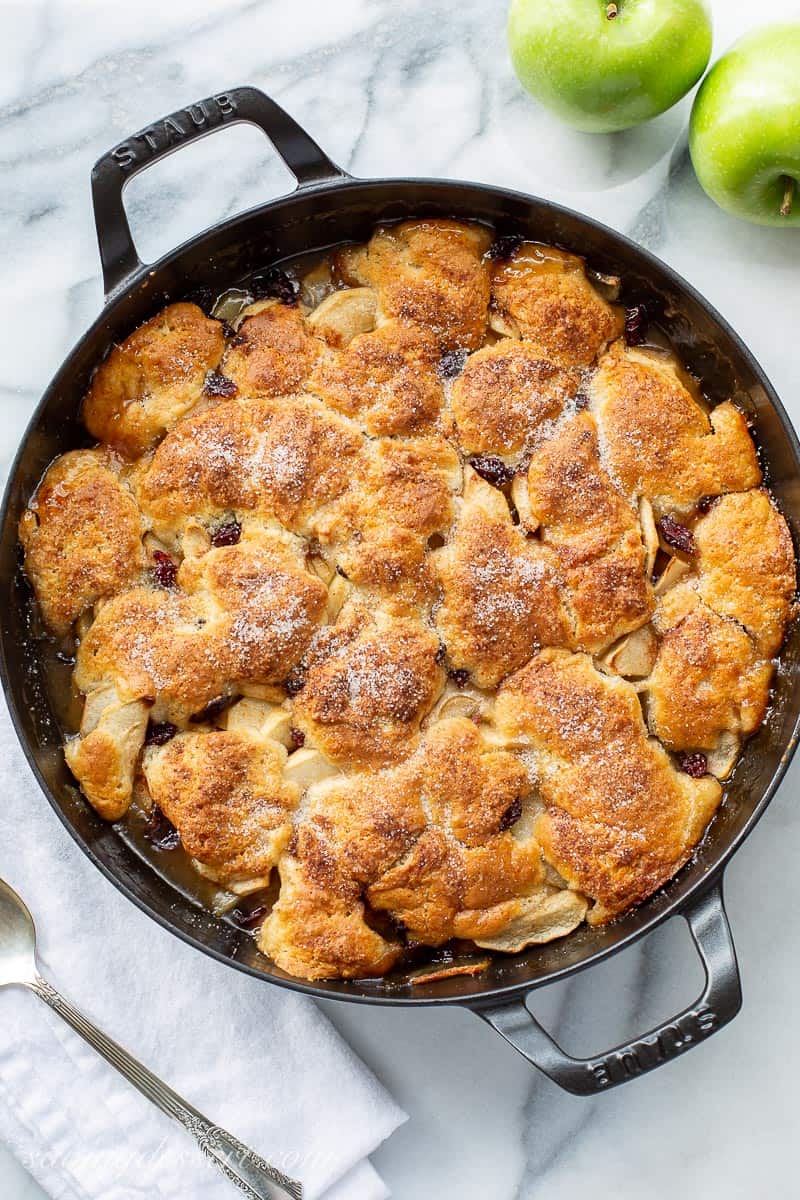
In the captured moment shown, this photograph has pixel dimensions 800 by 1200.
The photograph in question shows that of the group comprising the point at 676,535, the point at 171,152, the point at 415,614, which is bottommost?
the point at 676,535

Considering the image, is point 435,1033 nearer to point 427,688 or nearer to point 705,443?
point 427,688

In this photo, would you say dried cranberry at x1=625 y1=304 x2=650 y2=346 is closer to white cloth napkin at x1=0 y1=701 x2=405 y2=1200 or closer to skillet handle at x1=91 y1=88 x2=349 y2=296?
skillet handle at x1=91 y1=88 x2=349 y2=296

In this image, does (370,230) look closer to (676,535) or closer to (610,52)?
(610,52)

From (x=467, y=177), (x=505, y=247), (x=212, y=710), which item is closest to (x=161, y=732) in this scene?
(x=212, y=710)

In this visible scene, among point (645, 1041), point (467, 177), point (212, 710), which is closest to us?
point (645, 1041)

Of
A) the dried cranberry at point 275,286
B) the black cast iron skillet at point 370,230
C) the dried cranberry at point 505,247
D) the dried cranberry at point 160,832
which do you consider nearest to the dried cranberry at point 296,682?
the dried cranberry at point 160,832

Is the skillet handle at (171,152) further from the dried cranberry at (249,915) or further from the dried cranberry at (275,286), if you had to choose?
the dried cranberry at (249,915)

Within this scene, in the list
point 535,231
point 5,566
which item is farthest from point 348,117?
point 5,566
